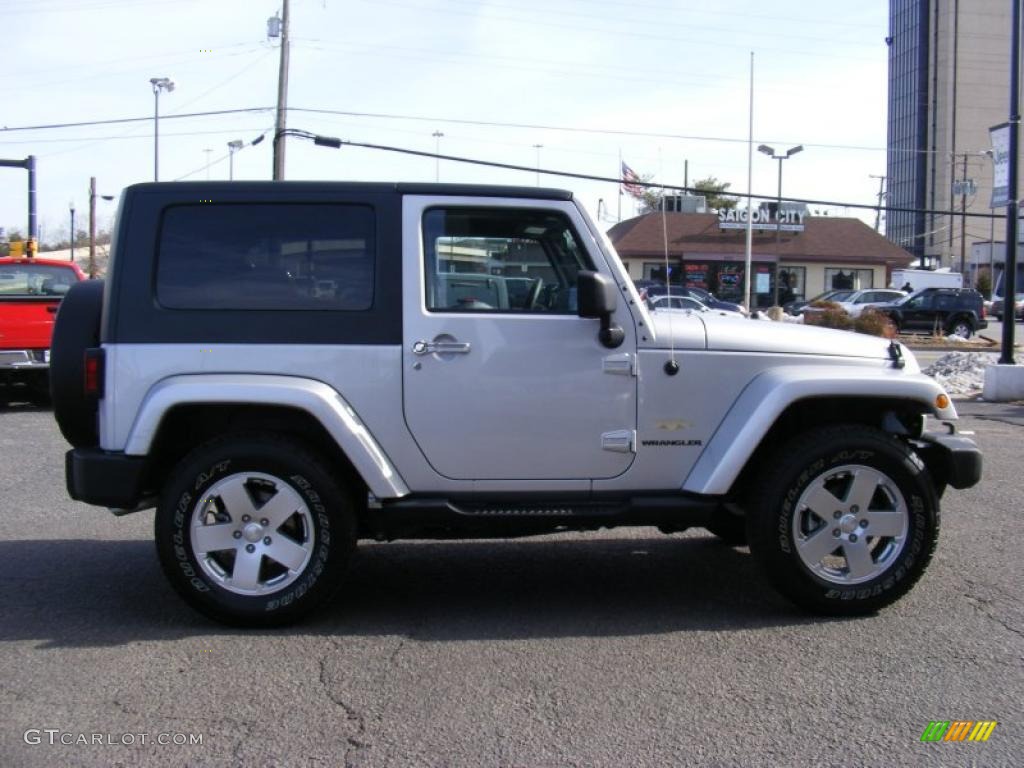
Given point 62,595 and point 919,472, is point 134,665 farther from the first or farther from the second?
point 919,472

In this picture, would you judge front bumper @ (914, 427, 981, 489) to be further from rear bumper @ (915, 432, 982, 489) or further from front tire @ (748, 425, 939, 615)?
front tire @ (748, 425, 939, 615)

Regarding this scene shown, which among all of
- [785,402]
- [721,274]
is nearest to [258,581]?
[785,402]

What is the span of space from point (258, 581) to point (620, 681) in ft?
5.67

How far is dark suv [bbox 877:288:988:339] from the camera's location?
31.9 m

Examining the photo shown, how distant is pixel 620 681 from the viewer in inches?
160

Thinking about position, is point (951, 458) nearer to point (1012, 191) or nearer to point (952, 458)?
point (952, 458)

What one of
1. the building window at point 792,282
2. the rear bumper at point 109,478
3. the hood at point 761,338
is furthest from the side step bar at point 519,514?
the building window at point 792,282

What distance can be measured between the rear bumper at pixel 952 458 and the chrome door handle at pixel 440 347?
2413mm

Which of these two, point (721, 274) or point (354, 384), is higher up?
point (721, 274)

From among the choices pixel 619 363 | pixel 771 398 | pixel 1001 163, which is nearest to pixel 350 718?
pixel 619 363

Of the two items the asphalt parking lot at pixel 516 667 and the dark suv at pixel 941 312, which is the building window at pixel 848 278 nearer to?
the dark suv at pixel 941 312

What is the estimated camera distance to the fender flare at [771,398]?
4.64 meters

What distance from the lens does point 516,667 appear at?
4.20m

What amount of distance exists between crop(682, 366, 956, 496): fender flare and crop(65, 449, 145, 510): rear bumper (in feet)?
8.49
